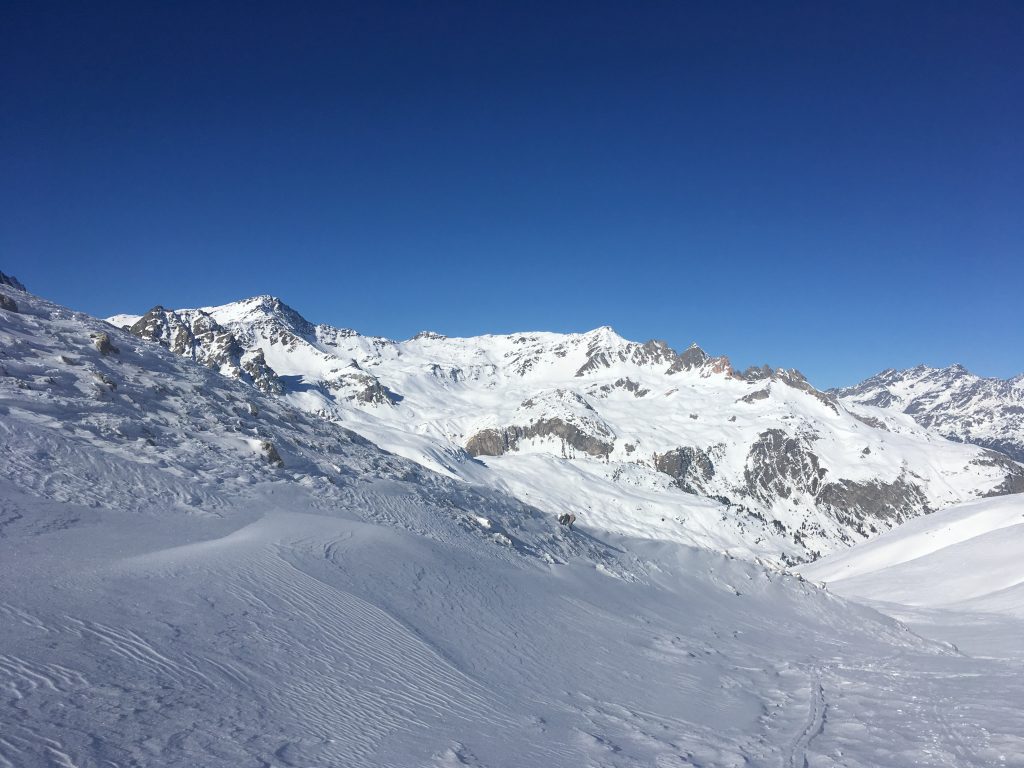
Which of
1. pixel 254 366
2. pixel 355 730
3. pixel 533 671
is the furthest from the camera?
pixel 254 366

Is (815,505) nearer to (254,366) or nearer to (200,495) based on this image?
A: (254,366)

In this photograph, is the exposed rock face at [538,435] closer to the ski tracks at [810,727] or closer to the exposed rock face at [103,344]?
the exposed rock face at [103,344]

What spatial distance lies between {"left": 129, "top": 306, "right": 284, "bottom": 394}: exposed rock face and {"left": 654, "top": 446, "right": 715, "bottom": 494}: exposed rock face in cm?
12596

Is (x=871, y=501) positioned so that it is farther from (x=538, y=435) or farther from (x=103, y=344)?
(x=103, y=344)

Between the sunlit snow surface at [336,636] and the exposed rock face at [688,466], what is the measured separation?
531ft

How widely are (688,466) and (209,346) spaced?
6378 inches

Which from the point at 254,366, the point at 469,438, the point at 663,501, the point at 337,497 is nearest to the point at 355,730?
the point at 337,497


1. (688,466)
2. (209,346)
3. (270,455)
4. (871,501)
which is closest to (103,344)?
(270,455)

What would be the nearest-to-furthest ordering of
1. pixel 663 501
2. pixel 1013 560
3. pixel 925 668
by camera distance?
pixel 925 668, pixel 1013 560, pixel 663 501

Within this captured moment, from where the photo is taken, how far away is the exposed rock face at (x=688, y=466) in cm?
18462

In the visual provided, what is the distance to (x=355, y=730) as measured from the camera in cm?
864

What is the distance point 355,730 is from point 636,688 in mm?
7564

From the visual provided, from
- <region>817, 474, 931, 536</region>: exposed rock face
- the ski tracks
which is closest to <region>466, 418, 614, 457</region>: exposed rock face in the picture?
<region>817, 474, 931, 536</region>: exposed rock face

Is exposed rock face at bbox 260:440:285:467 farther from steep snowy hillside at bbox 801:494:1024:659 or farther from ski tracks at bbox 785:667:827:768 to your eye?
steep snowy hillside at bbox 801:494:1024:659
